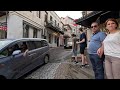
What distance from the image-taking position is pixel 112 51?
2.33 metres

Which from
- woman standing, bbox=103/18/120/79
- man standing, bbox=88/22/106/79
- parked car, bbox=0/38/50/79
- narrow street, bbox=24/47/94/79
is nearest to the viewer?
woman standing, bbox=103/18/120/79

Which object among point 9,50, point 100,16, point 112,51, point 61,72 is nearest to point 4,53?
point 9,50

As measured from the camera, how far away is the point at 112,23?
243cm

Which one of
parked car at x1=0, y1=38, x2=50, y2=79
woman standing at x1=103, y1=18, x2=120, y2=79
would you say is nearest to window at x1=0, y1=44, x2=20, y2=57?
parked car at x1=0, y1=38, x2=50, y2=79

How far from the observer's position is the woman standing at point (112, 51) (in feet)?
7.52

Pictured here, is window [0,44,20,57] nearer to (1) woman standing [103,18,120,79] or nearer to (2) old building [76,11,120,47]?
(2) old building [76,11,120,47]

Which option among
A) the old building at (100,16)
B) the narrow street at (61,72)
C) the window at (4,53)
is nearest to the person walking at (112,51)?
the old building at (100,16)

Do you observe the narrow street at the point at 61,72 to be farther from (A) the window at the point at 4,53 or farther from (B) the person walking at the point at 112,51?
(B) the person walking at the point at 112,51

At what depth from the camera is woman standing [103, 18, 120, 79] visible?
2293mm

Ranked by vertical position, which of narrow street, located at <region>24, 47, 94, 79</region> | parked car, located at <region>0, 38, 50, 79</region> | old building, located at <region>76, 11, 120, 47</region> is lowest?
narrow street, located at <region>24, 47, 94, 79</region>
